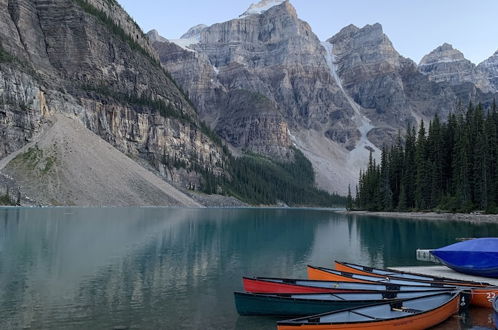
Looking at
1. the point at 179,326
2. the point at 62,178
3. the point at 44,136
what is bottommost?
the point at 179,326

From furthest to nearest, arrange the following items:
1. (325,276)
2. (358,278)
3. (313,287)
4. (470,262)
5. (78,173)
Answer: (78,173)
(470,262)
(325,276)
(358,278)
(313,287)

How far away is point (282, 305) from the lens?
21734 mm

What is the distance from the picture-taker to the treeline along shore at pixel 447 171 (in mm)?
94062

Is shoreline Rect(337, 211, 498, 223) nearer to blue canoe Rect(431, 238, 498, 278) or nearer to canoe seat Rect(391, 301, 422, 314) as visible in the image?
blue canoe Rect(431, 238, 498, 278)

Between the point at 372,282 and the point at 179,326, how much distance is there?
11.5 metres

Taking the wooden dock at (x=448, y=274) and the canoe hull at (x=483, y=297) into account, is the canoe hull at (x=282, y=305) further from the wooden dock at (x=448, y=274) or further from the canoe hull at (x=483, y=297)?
the wooden dock at (x=448, y=274)

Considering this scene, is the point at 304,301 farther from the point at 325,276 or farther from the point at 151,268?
the point at 151,268

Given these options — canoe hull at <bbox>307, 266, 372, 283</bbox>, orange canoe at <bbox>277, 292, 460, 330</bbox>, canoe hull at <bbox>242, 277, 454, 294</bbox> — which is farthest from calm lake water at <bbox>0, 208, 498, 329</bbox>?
canoe hull at <bbox>307, 266, 372, 283</bbox>

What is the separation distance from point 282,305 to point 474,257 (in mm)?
17208

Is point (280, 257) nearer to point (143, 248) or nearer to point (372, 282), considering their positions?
point (143, 248)

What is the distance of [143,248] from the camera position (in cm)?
4738

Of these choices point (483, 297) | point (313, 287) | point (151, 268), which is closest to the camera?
point (313, 287)

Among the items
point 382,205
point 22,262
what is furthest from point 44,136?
point 22,262

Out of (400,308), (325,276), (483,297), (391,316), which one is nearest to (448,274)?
(483,297)
